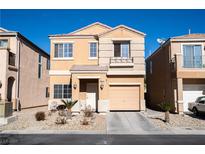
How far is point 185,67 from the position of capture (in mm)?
17438

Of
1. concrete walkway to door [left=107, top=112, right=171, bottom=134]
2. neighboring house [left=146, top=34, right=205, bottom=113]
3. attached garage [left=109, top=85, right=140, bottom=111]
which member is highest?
neighboring house [left=146, top=34, right=205, bottom=113]

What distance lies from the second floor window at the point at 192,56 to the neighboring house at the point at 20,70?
49.1ft

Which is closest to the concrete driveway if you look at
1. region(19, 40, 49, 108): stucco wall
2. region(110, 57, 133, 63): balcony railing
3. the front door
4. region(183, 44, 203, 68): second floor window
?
the front door

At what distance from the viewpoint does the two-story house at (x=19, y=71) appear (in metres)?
18.0

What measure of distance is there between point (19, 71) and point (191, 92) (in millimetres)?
15968

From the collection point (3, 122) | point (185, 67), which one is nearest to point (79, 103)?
point (3, 122)

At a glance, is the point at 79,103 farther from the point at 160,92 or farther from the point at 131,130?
the point at 160,92

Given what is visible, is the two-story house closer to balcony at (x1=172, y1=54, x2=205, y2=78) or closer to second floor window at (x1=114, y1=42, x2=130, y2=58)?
second floor window at (x1=114, y1=42, x2=130, y2=58)

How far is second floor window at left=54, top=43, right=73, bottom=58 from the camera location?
64.6 feet

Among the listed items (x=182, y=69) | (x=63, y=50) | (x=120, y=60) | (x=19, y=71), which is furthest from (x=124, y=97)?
(x=19, y=71)

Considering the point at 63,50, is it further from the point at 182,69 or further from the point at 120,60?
the point at 182,69

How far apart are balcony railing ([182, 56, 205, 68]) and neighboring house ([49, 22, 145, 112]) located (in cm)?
350

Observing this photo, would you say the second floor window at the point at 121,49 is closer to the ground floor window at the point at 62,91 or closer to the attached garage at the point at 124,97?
the attached garage at the point at 124,97

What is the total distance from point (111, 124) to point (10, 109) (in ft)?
22.7
